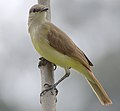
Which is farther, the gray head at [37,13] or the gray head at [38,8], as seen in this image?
the gray head at [37,13]

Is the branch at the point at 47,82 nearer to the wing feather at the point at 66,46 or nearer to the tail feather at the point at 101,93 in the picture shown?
the wing feather at the point at 66,46

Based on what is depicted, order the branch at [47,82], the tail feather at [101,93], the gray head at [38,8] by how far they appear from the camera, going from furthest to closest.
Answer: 1. the tail feather at [101,93]
2. the gray head at [38,8]
3. the branch at [47,82]

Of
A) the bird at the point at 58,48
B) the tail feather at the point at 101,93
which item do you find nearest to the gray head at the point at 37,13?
the bird at the point at 58,48

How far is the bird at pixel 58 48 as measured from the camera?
385 cm

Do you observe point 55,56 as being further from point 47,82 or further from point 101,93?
point 47,82

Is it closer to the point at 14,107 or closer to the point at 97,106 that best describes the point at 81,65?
the point at 97,106

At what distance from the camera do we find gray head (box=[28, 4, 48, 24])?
366 cm

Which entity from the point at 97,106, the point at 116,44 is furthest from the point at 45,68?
the point at 116,44

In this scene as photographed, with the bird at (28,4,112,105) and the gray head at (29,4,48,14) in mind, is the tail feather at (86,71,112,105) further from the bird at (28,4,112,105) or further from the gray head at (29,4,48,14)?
the gray head at (29,4,48,14)

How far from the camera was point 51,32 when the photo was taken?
3.95 meters

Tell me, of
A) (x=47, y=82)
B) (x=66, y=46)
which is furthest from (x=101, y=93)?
(x=47, y=82)

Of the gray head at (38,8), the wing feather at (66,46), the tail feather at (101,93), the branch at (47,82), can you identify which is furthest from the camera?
the wing feather at (66,46)

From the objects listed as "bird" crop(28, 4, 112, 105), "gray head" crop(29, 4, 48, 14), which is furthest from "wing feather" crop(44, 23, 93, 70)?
"gray head" crop(29, 4, 48, 14)

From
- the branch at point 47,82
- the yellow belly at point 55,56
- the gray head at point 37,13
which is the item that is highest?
the gray head at point 37,13
